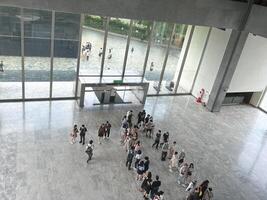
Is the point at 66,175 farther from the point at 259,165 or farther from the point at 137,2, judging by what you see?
the point at 259,165

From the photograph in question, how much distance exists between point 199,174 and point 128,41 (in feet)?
27.5

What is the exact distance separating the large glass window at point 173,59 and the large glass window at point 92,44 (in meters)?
A: 4.72

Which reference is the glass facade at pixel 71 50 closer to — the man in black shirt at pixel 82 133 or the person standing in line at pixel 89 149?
the man in black shirt at pixel 82 133

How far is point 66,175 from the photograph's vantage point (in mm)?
11664

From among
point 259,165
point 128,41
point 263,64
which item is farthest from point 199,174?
point 263,64

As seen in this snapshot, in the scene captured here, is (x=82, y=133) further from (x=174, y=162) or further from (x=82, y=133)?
(x=174, y=162)

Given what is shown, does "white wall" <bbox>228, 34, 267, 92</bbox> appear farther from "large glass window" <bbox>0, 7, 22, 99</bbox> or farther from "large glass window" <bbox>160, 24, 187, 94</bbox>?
"large glass window" <bbox>0, 7, 22, 99</bbox>

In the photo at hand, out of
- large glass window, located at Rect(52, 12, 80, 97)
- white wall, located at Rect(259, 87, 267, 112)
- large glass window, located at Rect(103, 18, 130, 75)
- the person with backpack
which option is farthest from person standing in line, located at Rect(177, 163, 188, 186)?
white wall, located at Rect(259, 87, 267, 112)

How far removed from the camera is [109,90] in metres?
17.4

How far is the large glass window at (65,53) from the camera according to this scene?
15.2 metres

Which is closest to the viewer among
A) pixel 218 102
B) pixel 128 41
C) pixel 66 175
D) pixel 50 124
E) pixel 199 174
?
pixel 66 175

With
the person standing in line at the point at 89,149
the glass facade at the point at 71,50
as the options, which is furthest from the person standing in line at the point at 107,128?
the glass facade at the point at 71,50

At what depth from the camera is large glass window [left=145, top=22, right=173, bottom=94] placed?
1795cm

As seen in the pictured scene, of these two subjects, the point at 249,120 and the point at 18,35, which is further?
the point at 249,120
